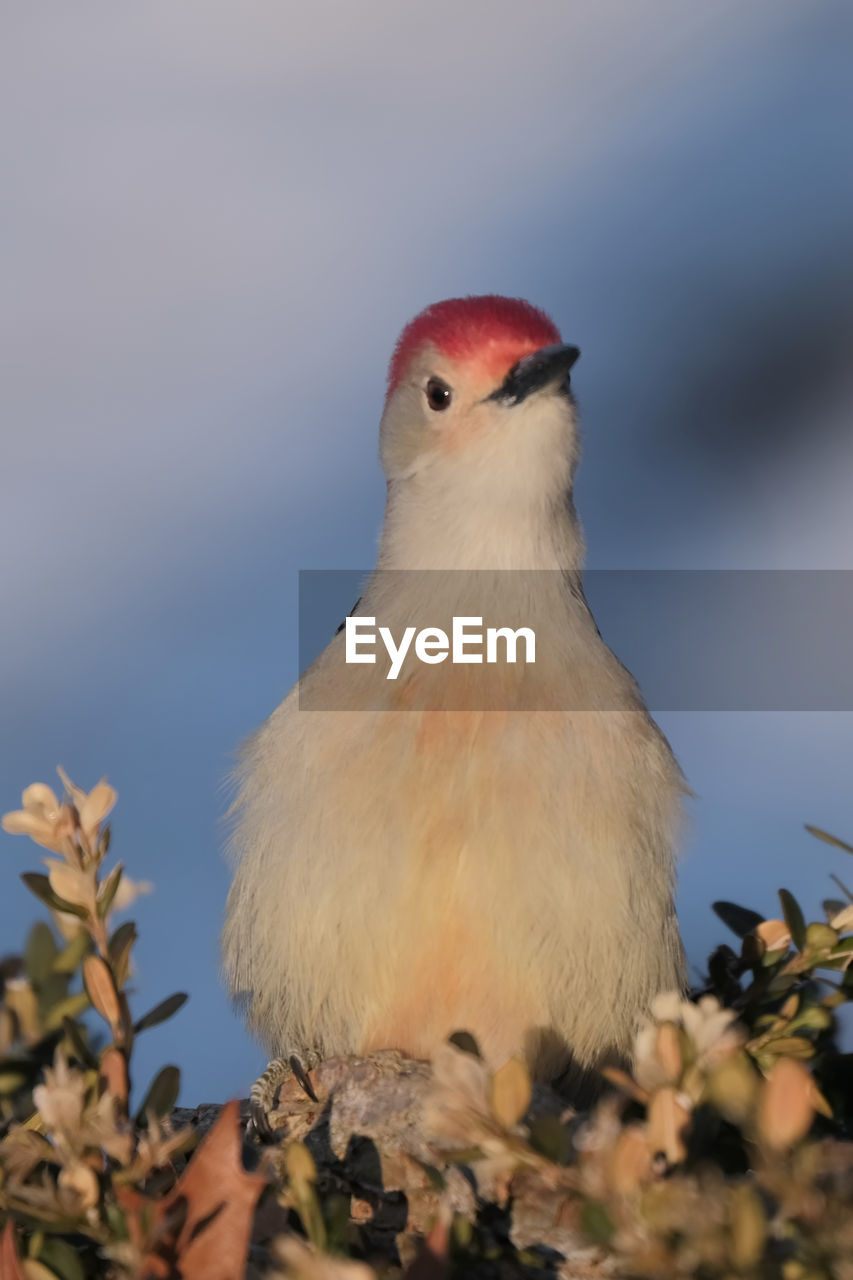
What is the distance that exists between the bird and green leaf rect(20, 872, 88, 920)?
2.26 feet

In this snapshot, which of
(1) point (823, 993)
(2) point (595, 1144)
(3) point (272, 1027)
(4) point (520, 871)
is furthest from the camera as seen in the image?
(3) point (272, 1027)

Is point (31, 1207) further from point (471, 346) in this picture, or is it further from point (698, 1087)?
point (471, 346)

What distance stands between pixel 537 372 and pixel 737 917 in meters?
1.24

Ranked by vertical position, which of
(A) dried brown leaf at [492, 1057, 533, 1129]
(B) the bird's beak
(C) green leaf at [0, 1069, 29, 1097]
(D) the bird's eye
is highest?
(D) the bird's eye

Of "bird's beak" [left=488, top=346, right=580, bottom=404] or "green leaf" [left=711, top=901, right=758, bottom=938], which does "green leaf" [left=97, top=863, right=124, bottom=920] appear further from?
"bird's beak" [left=488, top=346, right=580, bottom=404]

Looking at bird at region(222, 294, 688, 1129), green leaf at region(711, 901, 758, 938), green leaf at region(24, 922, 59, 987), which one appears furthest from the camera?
bird at region(222, 294, 688, 1129)

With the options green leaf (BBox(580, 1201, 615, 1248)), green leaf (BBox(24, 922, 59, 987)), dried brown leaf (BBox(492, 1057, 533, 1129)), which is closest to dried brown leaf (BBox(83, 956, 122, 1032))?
green leaf (BBox(24, 922, 59, 987))

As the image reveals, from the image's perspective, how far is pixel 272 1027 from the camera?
2.26 m

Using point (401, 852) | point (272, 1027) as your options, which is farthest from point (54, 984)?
point (272, 1027)

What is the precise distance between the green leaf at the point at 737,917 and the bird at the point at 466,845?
1.15 ft

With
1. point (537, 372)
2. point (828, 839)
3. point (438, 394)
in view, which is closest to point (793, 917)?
point (828, 839)

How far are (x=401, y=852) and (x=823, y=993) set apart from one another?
699 mm

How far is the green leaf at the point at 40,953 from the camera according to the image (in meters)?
1.20

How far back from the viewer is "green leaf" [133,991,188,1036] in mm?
1119
